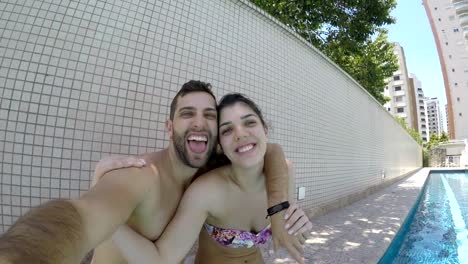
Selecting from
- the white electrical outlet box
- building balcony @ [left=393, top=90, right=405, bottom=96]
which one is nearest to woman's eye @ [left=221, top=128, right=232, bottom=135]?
the white electrical outlet box

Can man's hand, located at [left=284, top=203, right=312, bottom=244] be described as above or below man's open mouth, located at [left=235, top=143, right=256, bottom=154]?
below

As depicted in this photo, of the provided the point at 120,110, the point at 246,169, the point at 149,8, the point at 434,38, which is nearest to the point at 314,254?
the point at 246,169

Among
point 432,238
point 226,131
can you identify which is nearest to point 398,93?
point 432,238

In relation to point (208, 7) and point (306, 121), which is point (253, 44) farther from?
point (306, 121)

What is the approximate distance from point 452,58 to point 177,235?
181ft

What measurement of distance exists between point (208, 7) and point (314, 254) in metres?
2.81

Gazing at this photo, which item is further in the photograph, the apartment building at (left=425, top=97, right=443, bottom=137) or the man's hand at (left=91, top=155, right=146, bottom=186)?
the apartment building at (left=425, top=97, right=443, bottom=137)

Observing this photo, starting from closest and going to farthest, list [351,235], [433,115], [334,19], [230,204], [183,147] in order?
[183,147] < [230,204] < [351,235] < [334,19] < [433,115]

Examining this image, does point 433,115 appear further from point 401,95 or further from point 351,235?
point 351,235

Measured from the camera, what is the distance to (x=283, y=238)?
115cm

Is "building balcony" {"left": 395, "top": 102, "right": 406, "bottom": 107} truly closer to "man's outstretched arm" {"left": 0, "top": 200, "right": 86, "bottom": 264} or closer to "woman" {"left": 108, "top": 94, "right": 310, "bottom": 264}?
"woman" {"left": 108, "top": 94, "right": 310, "bottom": 264}

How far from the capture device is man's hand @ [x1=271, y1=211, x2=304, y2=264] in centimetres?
113

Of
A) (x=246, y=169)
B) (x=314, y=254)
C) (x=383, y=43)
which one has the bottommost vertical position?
(x=314, y=254)

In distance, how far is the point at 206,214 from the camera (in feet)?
4.38
